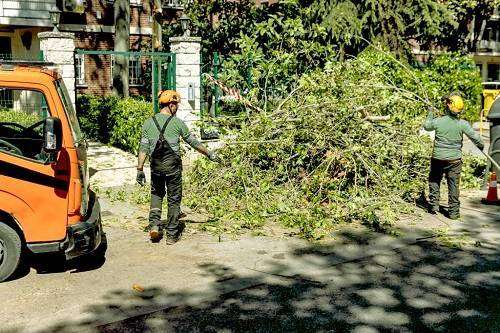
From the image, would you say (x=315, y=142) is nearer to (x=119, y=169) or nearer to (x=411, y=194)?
(x=411, y=194)

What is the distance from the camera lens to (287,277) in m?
6.46

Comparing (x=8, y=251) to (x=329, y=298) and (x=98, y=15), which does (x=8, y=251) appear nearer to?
(x=329, y=298)

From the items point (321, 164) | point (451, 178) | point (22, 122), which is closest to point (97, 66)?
point (321, 164)

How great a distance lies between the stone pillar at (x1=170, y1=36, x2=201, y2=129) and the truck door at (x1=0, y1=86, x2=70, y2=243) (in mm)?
8399

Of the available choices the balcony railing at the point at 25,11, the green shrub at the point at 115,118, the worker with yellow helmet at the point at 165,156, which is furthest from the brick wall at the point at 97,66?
the worker with yellow helmet at the point at 165,156

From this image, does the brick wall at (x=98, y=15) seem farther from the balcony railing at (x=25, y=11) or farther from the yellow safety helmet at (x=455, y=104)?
the yellow safety helmet at (x=455, y=104)

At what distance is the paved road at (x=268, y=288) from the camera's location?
525 centimetres

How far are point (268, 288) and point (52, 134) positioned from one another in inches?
107

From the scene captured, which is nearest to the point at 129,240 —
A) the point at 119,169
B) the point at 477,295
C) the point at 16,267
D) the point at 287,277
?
the point at 16,267

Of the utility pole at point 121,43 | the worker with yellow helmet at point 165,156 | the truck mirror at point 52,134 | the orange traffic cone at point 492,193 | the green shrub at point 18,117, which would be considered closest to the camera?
the truck mirror at point 52,134

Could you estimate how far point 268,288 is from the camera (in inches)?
241

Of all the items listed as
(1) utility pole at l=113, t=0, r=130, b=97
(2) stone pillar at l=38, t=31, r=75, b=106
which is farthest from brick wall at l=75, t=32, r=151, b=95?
(2) stone pillar at l=38, t=31, r=75, b=106

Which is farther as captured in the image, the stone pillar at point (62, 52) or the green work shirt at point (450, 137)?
the stone pillar at point (62, 52)

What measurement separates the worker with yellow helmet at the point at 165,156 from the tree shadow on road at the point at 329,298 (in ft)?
3.57
